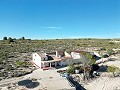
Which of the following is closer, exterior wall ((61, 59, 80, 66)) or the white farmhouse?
the white farmhouse

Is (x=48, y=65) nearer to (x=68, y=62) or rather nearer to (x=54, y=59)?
(x=54, y=59)

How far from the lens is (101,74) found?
147ft

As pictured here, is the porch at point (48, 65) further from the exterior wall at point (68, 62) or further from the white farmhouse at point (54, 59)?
the exterior wall at point (68, 62)

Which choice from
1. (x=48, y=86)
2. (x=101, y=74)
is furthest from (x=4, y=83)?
(x=101, y=74)

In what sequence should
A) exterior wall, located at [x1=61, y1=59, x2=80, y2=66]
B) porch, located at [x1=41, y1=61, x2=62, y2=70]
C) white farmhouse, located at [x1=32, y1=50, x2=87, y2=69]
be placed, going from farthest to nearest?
exterior wall, located at [x1=61, y1=59, x2=80, y2=66], white farmhouse, located at [x1=32, y1=50, x2=87, y2=69], porch, located at [x1=41, y1=61, x2=62, y2=70]

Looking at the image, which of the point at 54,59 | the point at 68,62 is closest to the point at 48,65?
the point at 54,59

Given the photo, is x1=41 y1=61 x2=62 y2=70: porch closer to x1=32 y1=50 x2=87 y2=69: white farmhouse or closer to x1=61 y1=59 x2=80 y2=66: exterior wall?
x1=32 y1=50 x2=87 y2=69: white farmhouse

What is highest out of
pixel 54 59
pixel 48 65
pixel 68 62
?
pixel 54 59

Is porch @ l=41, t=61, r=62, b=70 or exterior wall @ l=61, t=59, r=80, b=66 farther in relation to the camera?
exterior wall @ l=61, t=59, r=80, b=66

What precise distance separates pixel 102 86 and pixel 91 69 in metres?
6.88

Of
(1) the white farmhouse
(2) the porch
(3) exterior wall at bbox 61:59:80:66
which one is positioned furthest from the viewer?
(3) exterior wall at bbox 61:59:80:66

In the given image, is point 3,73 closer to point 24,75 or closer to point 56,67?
point 24,75

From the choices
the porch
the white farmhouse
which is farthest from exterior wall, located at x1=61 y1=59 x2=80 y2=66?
the porch

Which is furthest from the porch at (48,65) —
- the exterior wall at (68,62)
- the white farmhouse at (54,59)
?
the exterior wall at (68,62)
